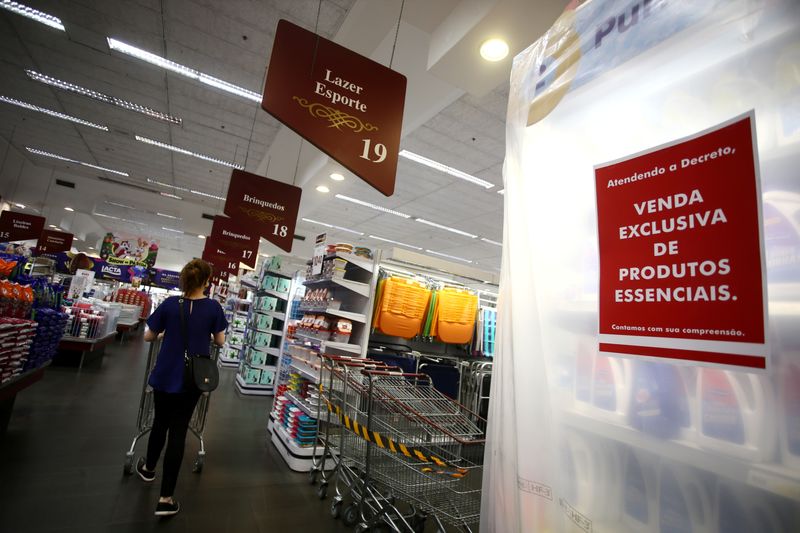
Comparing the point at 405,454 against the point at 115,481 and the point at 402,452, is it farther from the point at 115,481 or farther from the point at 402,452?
the point at 115,481

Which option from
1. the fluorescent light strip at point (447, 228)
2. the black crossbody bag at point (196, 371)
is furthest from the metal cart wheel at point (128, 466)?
the fluorescent light strip at point (447, 228)

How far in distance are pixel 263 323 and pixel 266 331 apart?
0.54 feet

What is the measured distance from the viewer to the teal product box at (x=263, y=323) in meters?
7.18

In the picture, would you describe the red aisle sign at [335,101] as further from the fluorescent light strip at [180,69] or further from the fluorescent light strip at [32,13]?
the fluorescent light strip at [32,13]

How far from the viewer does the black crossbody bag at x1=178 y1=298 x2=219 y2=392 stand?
107 inches

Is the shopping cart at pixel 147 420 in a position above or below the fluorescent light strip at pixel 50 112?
below

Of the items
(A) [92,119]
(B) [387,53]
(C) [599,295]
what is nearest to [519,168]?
(C) [599,295]

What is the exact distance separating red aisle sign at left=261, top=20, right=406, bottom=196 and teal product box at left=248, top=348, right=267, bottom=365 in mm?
5687

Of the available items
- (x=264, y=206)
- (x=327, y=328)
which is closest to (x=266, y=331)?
(x=264, y=206)

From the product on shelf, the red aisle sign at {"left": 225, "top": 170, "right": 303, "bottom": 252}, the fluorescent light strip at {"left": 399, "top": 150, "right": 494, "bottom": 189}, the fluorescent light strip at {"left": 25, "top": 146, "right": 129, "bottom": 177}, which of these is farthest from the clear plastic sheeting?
the fluorescent light strip at {"left": 25, "top": 146, "right": 129, "bottom": 177}

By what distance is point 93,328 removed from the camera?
23.6 ft

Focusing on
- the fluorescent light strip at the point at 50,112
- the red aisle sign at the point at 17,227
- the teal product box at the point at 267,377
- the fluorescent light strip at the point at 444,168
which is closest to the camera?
the teal product box at the point at 267,377

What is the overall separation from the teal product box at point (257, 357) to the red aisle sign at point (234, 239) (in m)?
1.91

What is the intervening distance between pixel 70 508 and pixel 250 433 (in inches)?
87.4
